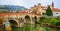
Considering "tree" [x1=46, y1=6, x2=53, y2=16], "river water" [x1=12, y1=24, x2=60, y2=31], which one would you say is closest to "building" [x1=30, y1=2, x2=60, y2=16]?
"tree" [x1=46, y1=6, x2=53, y2=16]

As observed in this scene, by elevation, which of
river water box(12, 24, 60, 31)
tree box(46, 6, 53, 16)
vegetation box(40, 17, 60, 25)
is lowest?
river water box(12, 24, 60, 31)

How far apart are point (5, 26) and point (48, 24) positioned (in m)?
0.56

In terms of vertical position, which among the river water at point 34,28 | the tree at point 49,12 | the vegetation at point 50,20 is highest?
the tree at point 49,12

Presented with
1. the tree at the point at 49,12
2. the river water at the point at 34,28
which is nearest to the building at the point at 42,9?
the tree at the point at 49,12

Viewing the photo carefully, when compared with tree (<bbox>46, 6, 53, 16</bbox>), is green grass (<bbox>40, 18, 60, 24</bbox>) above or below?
below

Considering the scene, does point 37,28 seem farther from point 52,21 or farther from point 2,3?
point 2,3

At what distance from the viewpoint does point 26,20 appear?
2.10 m

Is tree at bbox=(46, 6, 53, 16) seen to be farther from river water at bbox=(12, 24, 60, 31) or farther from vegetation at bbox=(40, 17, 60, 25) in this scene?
river water at bbox=(12, 24, 60, 31)

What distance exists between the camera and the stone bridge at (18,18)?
6.70 feet

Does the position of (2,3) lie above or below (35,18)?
above

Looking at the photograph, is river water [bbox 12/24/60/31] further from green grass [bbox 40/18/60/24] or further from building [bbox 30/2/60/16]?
building [bbox 30/2/60/16]

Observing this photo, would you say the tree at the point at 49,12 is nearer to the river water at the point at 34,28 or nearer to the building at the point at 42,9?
the building at the point at 42,9

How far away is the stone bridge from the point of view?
6.70 feet

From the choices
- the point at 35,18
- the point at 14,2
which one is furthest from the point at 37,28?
the point at 14,2
